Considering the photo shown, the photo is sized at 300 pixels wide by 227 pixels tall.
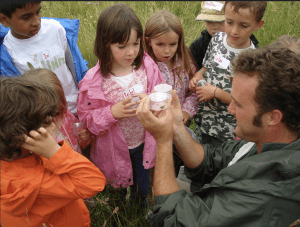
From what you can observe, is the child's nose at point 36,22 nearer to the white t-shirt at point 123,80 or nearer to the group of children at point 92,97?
the group of children at point 92,97

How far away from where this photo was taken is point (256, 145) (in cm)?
→ 171

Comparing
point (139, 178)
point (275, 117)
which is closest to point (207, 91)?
point (275, 117)

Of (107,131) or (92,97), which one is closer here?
(92,97)

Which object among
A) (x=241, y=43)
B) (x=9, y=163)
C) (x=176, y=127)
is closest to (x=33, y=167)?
(x=9, y=163)

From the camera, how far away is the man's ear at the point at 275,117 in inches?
57.0

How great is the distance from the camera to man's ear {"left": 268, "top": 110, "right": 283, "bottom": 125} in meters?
1.45

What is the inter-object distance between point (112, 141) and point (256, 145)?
119cm

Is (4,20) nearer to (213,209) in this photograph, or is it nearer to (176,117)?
(176,117)

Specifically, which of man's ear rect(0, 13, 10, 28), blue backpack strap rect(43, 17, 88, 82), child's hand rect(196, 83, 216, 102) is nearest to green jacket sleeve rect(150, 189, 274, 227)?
child's hand rect(196, 83, 216, 102)

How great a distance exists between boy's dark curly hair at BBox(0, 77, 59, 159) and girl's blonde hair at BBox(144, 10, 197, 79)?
1447 millimetres

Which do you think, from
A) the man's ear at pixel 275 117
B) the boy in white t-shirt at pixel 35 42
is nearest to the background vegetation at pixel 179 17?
the boy in white t-shirt at pixel 35 42

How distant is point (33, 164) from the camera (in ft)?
4.76

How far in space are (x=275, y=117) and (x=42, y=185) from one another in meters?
1.44

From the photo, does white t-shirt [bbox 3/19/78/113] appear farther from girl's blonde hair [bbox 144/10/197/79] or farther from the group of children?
girl's blonde hair [bbox 144/10/197/79]
